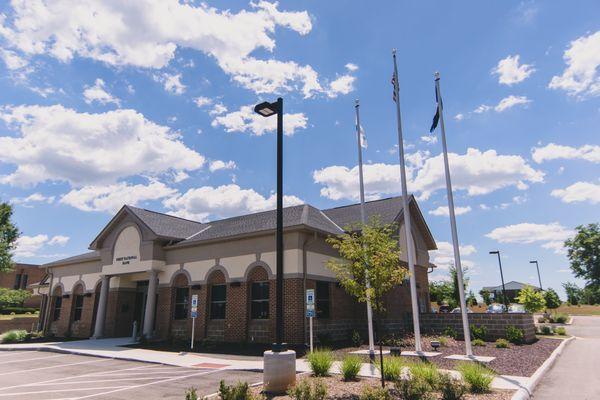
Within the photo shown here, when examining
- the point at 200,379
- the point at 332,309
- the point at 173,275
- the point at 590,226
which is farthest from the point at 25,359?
the point at 590,226

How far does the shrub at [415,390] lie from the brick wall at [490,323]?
1342 cm

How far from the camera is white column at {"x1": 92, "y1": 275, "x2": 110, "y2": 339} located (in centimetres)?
2584

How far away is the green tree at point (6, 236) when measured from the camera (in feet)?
161

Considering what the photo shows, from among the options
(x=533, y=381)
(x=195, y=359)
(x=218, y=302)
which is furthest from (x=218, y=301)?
(x=533, y=381)

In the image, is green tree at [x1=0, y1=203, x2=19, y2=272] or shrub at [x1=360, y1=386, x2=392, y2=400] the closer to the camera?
shrub at [x1=360, y1=386, x2=392, y2=400]

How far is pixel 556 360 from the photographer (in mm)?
15508

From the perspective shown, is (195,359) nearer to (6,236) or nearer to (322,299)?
(322,299)

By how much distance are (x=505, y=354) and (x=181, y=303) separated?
17.1 meters

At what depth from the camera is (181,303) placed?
23.2 meters

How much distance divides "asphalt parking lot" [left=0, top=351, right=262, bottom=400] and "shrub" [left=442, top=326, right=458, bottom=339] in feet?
40.1

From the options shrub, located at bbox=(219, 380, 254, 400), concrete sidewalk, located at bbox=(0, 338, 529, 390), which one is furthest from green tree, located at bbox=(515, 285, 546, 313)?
shrub, located at bbox=(219, 380, 254, 400)

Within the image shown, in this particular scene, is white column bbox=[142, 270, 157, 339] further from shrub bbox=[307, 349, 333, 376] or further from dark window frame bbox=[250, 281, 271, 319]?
shrub bbox=[307, 349, 333, 376]

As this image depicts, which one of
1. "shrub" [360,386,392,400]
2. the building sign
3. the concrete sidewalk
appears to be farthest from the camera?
the building sign

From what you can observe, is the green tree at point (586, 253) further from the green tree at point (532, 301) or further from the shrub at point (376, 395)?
the shrub at point (376, 395)
